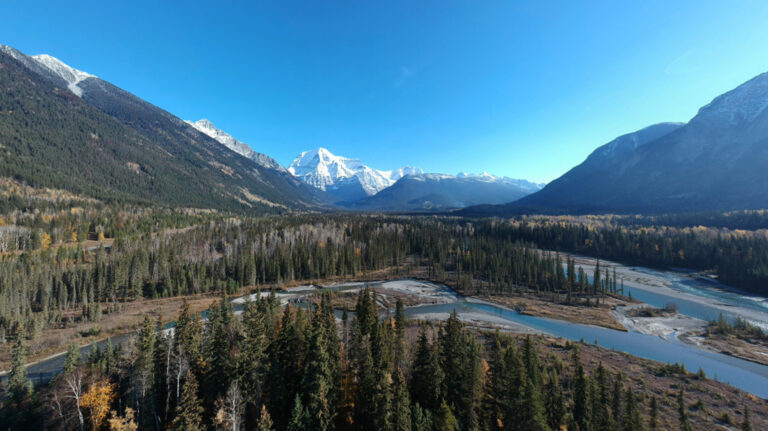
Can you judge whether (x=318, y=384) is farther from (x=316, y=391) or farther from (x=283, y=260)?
(x=283, y=260)

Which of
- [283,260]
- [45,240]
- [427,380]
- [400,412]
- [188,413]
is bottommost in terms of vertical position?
[427,380]

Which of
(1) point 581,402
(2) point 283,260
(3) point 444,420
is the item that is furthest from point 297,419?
(2) point 283,260

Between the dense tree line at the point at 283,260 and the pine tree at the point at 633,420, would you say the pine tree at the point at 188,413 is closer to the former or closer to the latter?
the pine tree at the point at 633,420

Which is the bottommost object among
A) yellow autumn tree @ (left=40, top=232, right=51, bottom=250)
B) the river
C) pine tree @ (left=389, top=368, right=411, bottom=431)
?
the river

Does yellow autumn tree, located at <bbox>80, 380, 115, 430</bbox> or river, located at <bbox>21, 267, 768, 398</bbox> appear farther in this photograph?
river, located at <bbox>21, 267, 768, 398</bbox>

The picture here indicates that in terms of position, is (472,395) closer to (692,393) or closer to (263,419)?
(263,419)

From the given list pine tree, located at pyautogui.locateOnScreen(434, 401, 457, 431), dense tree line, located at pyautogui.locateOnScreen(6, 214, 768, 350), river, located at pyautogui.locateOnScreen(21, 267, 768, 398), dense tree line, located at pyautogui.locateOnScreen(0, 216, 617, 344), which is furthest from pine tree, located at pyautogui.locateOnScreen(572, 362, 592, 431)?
dense tree line, located at pyautogui.locateOnScreen(6, 214, 768, 350)

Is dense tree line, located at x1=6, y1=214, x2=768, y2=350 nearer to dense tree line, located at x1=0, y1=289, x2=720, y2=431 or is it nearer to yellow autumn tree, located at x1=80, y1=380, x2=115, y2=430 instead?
dense tree line, located at x1=0, y1=289, x2=720, y2=431

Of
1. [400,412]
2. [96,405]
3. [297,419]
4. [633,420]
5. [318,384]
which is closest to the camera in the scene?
[400,412]
